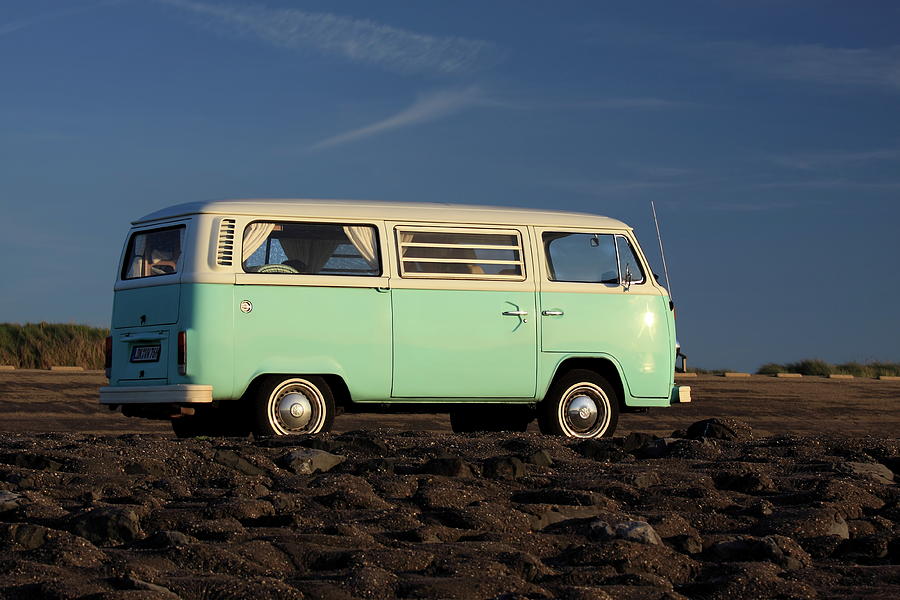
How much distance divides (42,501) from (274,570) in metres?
2.24

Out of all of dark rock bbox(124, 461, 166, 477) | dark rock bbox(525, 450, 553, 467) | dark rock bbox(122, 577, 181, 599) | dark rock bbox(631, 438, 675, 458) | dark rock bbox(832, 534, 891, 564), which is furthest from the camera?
dark rock bbox(631, 438, 675, 458)

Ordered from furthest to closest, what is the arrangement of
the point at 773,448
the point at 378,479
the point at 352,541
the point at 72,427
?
the point at 72,427 < the point at 773,448 < the point at 378,479 < the point at 352,541

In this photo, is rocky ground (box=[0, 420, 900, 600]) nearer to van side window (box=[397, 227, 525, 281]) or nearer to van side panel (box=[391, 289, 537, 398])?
van side panel (box=[391, 289, 537, 398])

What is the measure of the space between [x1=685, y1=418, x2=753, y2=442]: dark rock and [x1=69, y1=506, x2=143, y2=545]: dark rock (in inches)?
265

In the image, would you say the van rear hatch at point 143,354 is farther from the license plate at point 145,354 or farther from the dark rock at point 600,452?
the dark rock at point 600,452

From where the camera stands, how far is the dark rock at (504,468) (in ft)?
28.4

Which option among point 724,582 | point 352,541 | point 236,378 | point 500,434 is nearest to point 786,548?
point 724,582

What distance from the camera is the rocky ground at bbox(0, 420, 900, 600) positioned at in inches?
227

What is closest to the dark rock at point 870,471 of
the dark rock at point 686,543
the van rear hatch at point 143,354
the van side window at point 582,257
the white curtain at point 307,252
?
the dark rock at point 686,543

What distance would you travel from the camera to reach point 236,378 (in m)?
12.1

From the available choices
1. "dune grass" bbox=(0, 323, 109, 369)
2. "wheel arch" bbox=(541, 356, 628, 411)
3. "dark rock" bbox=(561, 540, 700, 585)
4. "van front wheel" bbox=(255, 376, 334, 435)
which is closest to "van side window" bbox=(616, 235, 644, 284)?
"wheel arch" bbox=(541, 356, 628, 411)

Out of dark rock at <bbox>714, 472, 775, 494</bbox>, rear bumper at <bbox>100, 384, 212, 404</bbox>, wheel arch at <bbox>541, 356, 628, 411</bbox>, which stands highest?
wheel arch at <bbox>541, 356, 628, 411</bbox>

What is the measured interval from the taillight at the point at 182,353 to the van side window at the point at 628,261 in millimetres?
4504

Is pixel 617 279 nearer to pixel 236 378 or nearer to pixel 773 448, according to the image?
pixel 773 448
